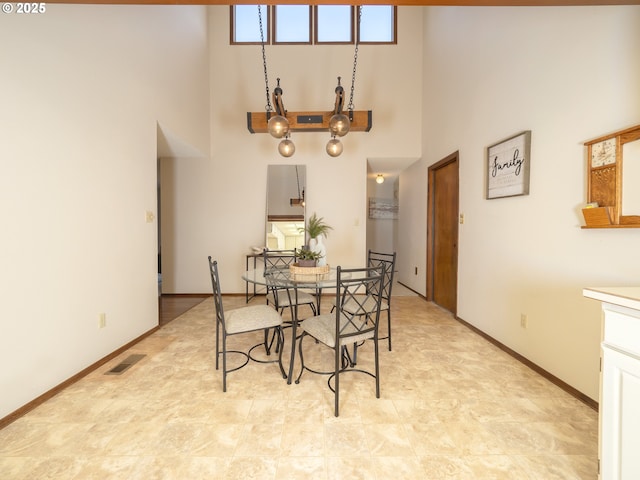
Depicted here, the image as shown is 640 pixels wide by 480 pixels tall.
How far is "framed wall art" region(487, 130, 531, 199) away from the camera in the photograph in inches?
91.0

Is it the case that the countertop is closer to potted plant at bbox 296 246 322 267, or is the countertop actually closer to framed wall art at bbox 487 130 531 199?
framed wall art at bbox 487 130 531 199

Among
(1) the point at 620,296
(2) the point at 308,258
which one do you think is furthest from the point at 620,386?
(2) the point at 308,258

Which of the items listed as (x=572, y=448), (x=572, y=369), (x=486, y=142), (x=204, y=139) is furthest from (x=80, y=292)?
(x=486, y=142)

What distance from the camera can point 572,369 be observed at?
194 centimetres

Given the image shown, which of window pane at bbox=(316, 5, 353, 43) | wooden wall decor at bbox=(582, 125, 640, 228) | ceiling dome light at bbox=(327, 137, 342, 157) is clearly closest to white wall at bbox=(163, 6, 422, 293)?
window pane at bbox=(316, 5, 353, 43)

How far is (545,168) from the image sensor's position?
2.15 metres

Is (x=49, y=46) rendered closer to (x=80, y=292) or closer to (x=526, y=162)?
(x=80, y=292)

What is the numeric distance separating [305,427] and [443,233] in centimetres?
323

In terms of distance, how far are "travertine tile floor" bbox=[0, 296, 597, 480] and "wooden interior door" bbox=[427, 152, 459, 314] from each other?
1538 mm

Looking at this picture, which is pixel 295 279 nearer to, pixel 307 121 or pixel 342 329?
pixel 342 329

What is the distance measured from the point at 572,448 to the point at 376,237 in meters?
5.61

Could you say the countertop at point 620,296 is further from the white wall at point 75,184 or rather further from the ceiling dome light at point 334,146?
the white wall at point 75,184

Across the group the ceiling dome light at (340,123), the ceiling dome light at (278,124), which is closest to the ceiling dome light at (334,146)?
the ceiling dome light at (340,123)

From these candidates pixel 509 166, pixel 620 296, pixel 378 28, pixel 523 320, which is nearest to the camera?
pixel 620 296
